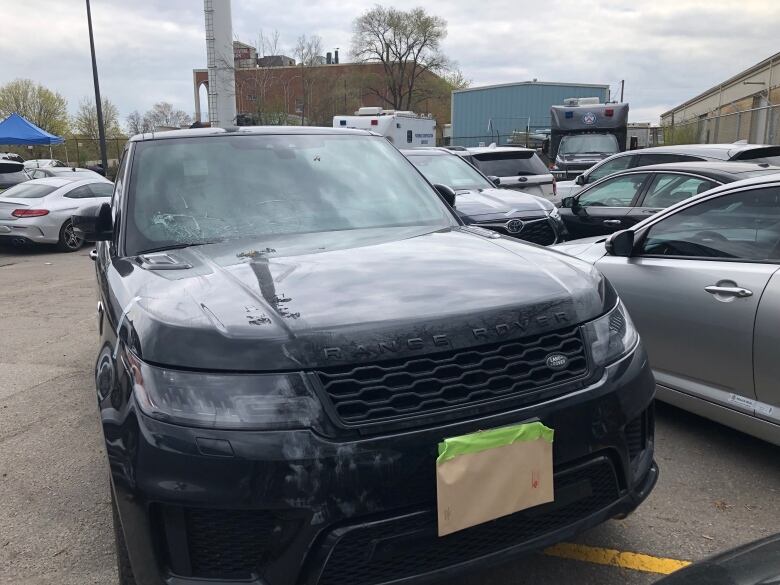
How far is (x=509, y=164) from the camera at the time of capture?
11.2 meters

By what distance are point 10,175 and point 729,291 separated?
17242 millimetres

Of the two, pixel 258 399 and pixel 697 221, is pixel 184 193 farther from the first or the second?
pixel 697 221

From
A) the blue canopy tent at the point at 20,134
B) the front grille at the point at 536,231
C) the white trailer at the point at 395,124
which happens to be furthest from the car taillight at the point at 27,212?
the blue canopy tent at the point at 20,134

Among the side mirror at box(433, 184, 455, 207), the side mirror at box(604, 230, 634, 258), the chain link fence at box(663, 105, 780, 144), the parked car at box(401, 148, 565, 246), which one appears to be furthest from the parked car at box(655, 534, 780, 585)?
the chain link fence at box(663, 105, 780, 144)

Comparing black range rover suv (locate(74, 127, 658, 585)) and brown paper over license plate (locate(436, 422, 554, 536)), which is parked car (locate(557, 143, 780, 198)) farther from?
brown paper over license plate (locate(436, 422, 554, 536))

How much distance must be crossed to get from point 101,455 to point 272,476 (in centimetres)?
249

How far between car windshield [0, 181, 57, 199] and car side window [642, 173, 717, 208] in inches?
460

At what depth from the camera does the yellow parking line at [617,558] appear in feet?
8.63

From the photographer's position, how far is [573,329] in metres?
2.22

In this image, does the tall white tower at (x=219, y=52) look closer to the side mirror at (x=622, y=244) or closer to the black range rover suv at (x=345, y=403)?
the side mirror at (x=622, y=244)

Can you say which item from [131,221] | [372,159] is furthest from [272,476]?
[372,159]

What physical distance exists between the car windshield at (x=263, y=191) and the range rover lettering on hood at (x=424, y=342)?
1279 mm

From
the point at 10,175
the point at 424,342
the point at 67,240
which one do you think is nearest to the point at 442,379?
the point at 424,342

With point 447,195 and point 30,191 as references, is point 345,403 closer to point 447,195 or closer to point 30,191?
point 447,195
